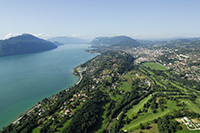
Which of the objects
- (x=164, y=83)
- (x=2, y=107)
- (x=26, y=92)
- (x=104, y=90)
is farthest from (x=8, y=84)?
(x=164, y=83)

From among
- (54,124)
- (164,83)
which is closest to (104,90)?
(54,124)

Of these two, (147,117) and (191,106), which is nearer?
(147,117)

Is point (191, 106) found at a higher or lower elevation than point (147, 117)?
higher

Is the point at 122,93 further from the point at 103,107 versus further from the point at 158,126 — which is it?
the point at 158,126

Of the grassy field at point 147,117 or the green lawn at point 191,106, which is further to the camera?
the green lawn at point 191,106

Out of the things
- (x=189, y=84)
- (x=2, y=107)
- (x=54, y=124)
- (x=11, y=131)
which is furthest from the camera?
(x=189, y=84)

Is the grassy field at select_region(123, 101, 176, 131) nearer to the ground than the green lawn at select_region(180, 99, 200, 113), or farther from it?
nearer to the ground

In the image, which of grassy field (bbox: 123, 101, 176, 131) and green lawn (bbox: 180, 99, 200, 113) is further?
green lawn (bbox: 180, 99, 200, 113)

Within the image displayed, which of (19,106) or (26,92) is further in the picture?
(26,92)

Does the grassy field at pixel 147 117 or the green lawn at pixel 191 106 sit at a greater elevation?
the green lawn at pixel 191 106

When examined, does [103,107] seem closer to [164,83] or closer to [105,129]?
[105,129]

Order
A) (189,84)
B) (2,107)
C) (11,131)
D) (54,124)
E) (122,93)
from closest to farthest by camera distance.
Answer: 1. (11,131)
2. (54,124)
3. (2,107)
4. (122,93)
5. (189,84)
